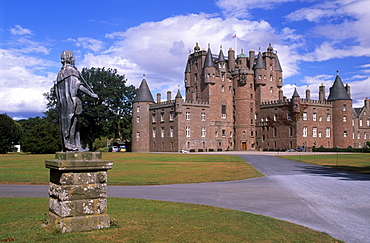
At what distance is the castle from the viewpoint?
266 feet

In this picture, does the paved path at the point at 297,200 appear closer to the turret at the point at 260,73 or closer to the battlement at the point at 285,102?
the battlement at the point at 285,102

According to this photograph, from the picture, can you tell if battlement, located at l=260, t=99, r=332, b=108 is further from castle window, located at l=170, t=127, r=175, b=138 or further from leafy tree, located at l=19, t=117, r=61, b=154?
leafy tree, located at l=19, t=117, r=61, b=154

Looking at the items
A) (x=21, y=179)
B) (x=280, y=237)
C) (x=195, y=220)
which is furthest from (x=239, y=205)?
(x=21, y=179)

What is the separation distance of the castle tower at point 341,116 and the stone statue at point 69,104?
82.9 meters

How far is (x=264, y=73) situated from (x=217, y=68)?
1165 centimetres

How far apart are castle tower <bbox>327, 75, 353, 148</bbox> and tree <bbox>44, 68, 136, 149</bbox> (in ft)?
154

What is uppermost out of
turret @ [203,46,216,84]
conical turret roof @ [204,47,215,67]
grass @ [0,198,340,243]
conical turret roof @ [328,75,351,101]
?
conical turret roof @ [204,47,215,67]

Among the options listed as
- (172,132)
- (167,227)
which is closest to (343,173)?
(167,227)

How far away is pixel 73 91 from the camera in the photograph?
31.9 feet

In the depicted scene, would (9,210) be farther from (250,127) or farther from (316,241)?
(250,127)

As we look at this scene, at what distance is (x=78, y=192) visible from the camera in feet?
29.2

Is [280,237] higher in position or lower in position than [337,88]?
lower

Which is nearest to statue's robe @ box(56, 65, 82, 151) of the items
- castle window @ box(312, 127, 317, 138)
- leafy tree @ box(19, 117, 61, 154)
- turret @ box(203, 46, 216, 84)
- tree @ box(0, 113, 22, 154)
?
leafy tree @ box(19, 117, 61, 154)

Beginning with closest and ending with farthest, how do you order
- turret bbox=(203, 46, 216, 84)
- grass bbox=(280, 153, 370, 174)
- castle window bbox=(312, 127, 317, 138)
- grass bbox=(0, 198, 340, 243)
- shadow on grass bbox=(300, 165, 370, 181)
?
1. grass bbox=(0, 198, 340, 243)
2. shadow on grass bbox=(300, 165, 370, 181)
3. grass bbox=(280, 153, 370, 174)
4. castle window bbox=(312, 127, 317, 138)
5. turret bbox=(203, 46, 216, 84)
